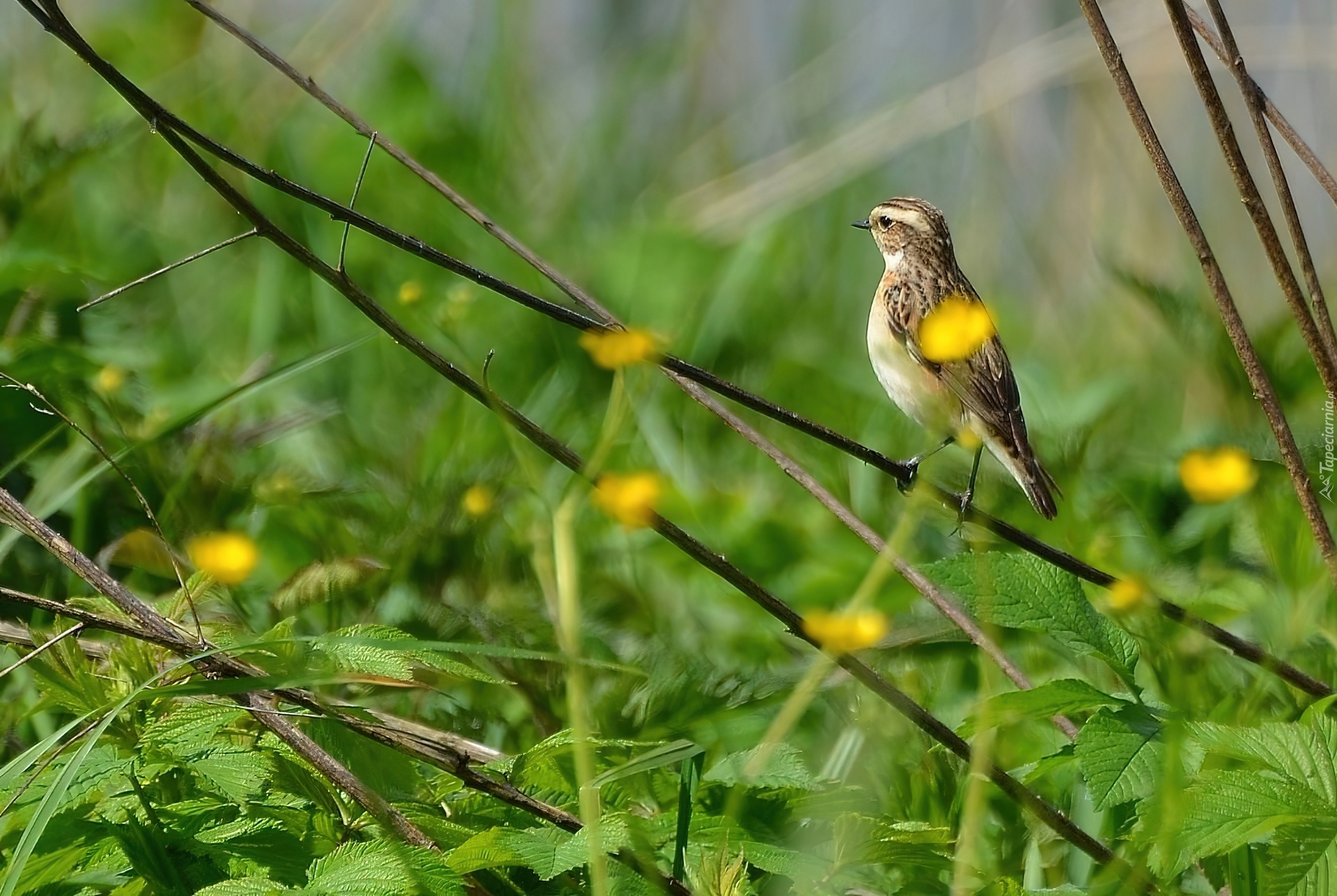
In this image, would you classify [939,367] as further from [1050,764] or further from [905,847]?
[905,847]

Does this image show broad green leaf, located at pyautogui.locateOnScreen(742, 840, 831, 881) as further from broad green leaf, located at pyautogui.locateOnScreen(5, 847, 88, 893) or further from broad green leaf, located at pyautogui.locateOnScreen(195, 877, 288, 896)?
broad green leaf, located at pyautogui.locateOnScreen(5, 847, 88, 893)

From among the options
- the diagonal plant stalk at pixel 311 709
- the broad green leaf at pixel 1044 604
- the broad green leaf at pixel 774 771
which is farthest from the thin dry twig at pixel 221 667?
the broad green leaf at pixel 1044 604

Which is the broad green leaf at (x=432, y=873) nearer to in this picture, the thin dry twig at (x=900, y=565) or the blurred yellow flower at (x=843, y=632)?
the blurred yellow flower at (x=843, y=632)

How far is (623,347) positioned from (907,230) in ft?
11.0

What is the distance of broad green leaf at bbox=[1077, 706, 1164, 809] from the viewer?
2.29m

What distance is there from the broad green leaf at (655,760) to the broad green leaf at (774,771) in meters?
0.25

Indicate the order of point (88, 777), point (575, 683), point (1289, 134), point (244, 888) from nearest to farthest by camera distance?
1. point (575, 683)
2. point (244, 888)
3. point (88, 777)
4. point (1289, 134)

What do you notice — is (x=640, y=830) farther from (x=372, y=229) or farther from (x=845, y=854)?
(x=372, y=229)

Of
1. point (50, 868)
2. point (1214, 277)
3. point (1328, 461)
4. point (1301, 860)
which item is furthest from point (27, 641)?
point (1328, 461)

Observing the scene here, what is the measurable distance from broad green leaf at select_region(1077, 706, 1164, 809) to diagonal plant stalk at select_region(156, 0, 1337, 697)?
211 mm

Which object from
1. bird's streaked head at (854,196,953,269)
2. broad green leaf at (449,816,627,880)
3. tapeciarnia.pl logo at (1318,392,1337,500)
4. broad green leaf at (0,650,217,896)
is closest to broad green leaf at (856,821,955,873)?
broad green leaf at (449,816,627,880)

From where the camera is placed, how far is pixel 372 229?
7.24ft

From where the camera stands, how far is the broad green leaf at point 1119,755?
2291 mm

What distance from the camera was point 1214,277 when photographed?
277 centimetres
